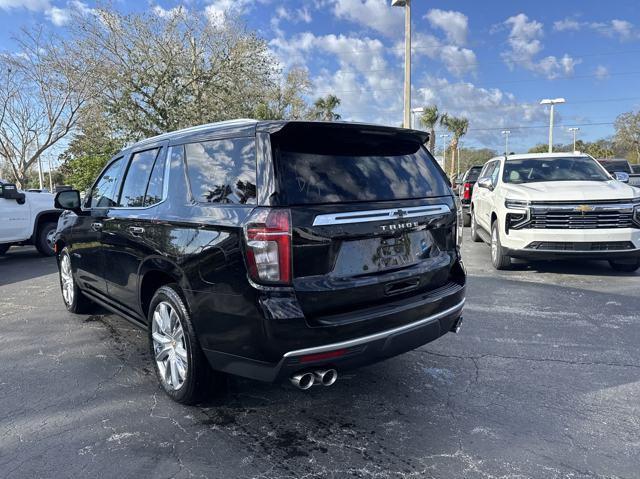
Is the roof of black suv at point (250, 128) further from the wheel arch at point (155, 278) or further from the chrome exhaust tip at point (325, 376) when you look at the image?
the chrome exhaust tip at point (325, 376)

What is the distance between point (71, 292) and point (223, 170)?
3.56 meters

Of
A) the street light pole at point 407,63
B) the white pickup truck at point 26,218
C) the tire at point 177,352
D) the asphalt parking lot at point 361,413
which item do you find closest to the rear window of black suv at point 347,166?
the tire at point 177,352

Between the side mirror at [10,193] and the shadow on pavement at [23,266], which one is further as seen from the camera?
the side mirror at [10,193]

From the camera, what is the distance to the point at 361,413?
3174mm

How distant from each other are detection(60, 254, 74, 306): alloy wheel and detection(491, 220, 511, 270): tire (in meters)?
5.82

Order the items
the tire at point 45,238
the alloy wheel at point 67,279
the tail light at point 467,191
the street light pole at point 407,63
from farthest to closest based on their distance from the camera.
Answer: the street light pole at point 407,63, the tail light at point 467,191, the tire at point 45,238, the alloy wheel at point 67,279

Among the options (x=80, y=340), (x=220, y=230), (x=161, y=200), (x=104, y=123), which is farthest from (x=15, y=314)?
(x=104, y=123)

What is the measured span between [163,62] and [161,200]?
67.2 feet

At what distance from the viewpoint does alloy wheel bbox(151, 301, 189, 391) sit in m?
3.21

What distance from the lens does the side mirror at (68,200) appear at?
15.8ft

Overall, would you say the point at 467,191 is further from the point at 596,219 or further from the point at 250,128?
the point at 250,128

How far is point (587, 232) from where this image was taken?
6.49 m

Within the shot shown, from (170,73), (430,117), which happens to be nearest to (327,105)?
(430,117)

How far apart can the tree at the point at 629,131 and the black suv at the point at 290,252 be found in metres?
57.9
